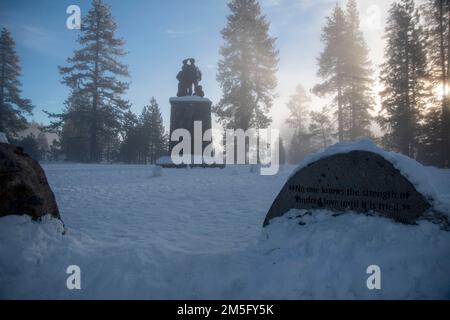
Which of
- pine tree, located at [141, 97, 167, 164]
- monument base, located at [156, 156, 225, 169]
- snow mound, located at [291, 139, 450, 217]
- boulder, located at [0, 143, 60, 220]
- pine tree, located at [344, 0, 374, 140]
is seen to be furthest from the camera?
pine tree, located at [141, 97, 167, 164]

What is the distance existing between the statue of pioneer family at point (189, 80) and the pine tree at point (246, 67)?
6951 millimetres

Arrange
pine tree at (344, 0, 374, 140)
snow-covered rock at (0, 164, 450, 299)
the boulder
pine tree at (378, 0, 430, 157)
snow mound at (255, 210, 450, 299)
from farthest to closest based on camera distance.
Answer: pine tree at (344, 0, 374, 140) → pine tree at (378, 0, 430, 157) → the boulder → snow-covered rock at (0, 164, 450, 299) → snow mound at (255, 210, 450, 299)

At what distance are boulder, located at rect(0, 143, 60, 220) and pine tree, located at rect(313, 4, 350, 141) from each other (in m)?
21.5

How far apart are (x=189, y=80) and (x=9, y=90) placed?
20.9m

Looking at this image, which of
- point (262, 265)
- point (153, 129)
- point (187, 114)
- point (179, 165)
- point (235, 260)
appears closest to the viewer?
point (262, 265)

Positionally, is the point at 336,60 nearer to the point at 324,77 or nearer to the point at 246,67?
the point at 324,77

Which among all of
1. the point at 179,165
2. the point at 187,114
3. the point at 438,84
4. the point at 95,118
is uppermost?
the point at 438,84

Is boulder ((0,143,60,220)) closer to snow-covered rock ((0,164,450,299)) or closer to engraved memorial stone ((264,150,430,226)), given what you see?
snow-covered rock ((0,164,450,299))

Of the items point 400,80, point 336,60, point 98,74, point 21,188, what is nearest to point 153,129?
point 98,74

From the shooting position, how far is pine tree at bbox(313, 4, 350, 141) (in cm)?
2197

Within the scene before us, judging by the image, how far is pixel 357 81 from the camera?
71.9 feet

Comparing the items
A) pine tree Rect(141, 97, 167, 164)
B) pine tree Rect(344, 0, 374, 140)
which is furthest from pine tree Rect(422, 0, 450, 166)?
pine tree Rect(141, 97, 167, 164)

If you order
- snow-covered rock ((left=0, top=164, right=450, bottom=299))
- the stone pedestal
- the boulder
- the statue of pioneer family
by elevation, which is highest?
the statue of pioneer family
